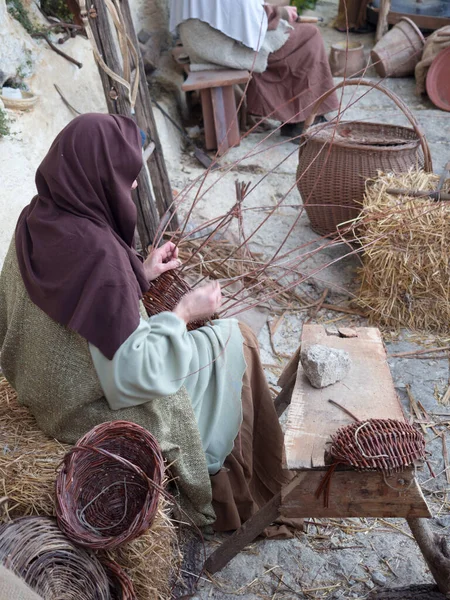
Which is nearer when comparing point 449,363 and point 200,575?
point 200,575

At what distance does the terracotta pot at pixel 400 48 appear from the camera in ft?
23.6

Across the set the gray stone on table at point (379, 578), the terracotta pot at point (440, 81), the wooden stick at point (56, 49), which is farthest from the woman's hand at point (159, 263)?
the terracotta pot at point (440, 81)

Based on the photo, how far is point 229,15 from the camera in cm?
550

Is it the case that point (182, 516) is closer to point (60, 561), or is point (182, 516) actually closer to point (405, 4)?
point (60, 561)

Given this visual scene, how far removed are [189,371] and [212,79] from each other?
3.88 m

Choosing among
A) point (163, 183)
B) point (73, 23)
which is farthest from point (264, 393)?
point (73, 23)

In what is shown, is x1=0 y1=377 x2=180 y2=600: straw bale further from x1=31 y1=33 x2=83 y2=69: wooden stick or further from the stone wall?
x1=31 y1=33 x2=83 y2=69: wooden stick

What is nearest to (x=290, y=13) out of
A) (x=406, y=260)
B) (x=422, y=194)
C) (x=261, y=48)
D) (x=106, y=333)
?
(x=261, y=48)

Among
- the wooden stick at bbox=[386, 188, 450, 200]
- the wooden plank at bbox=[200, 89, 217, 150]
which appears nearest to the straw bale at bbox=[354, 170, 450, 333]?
the wooden stick at bbox=[386, 188, 450, 200]

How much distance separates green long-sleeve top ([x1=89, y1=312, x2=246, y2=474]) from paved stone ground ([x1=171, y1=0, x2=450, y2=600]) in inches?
16.3

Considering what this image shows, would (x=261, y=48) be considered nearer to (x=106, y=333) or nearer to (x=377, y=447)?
(x=106, y=333)

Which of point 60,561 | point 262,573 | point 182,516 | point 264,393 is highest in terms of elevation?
point 60,561

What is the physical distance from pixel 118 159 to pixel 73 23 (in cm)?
325

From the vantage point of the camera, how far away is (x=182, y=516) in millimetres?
2352
